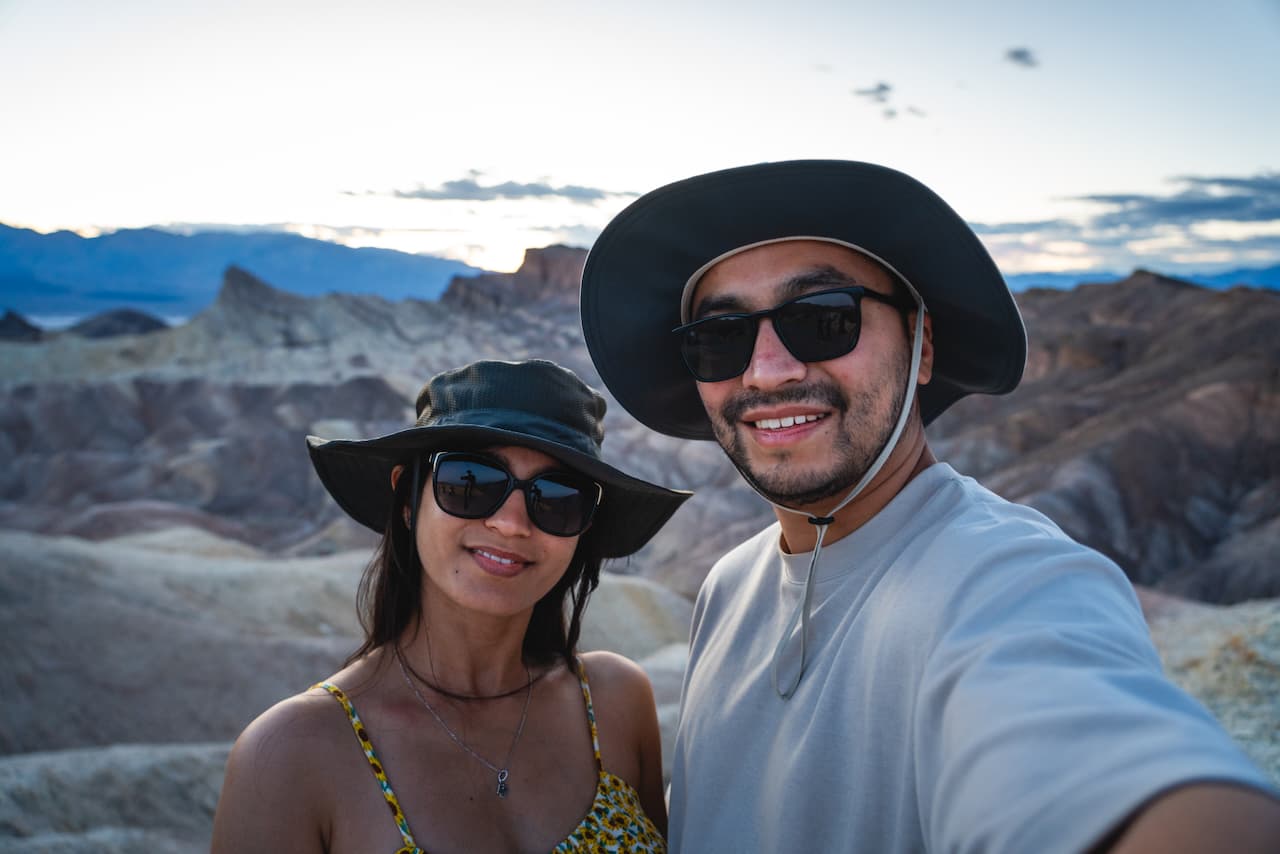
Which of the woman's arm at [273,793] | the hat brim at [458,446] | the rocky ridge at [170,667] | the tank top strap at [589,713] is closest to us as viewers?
the woman's arm at [273,793]

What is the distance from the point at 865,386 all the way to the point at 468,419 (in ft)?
3.28

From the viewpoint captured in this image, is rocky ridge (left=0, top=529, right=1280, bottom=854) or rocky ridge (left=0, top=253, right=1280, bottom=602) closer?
rocky ridge (left=0, top=529, right=1280, bottom=854)

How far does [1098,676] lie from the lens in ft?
4.08

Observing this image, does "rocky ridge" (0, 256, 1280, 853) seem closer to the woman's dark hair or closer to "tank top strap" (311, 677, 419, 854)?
the woman's dark hair

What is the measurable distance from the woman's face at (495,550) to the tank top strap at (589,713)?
1.19 feet

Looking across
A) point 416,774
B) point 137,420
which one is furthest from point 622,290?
point 137,420

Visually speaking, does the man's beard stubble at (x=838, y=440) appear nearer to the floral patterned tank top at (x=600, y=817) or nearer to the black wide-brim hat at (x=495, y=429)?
the black wide-brim hat at (x=495, y=429)

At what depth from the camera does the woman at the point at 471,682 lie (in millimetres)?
2047

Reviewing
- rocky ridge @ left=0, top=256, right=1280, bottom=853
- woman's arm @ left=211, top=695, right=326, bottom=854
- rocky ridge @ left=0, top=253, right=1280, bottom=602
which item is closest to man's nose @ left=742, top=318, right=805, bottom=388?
rocky ridge @ left=0, top=256, right=1280, bottom=853

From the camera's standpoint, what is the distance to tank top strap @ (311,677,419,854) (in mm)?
2025

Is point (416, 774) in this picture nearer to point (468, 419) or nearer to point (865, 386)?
point (468, 419)

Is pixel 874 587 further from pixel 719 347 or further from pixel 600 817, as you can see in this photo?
pixel 600 817

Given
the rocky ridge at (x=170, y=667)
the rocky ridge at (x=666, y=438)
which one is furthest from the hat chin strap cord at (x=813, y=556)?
the rocky ridge at (x=666, y=438)

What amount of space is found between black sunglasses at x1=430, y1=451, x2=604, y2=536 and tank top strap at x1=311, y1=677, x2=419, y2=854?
0.51 m
